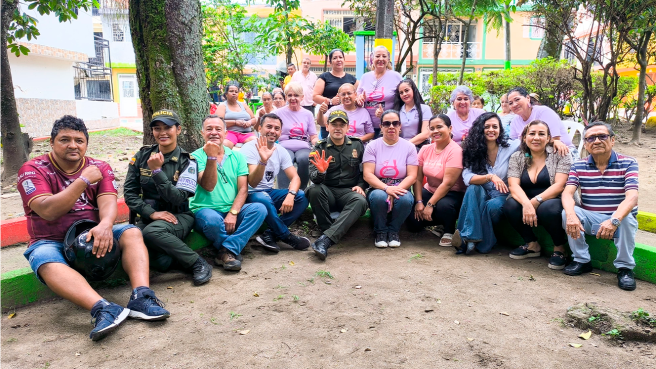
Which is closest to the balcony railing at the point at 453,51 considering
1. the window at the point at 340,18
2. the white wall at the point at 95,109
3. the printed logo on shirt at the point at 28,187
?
the window at the point at 340,18

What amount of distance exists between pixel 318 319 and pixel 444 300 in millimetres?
956

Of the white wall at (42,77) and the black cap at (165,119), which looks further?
the white wall at (42,77)

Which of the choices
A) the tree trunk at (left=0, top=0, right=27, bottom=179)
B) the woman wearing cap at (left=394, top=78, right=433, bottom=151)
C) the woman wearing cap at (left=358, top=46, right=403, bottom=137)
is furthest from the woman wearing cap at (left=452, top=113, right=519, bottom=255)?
the tree trunk at (left=0, top=0, right=27, bottom=179)

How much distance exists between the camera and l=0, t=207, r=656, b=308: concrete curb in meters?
3.38

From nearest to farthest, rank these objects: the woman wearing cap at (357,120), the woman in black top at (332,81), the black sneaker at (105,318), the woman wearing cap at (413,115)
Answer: the black sneaker at (105,318) < the woman wearing cap at (413,115) < the woman wearing cap at (357,120) < the woman in black top at (332,81)

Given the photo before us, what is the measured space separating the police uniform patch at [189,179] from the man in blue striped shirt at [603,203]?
308cm

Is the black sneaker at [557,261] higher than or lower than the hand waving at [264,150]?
lower

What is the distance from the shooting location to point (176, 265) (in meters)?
4.04

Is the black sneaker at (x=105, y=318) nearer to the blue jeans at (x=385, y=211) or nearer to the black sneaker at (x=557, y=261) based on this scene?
the blue jeans at (x=385, y=211)

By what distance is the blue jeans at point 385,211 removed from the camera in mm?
4754

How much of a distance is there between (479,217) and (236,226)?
2269mm

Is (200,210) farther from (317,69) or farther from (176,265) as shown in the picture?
(317,69)

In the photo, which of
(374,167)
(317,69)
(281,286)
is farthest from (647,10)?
(317,69)

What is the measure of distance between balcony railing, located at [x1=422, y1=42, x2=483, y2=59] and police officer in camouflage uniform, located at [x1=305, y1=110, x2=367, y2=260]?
80.6ft
